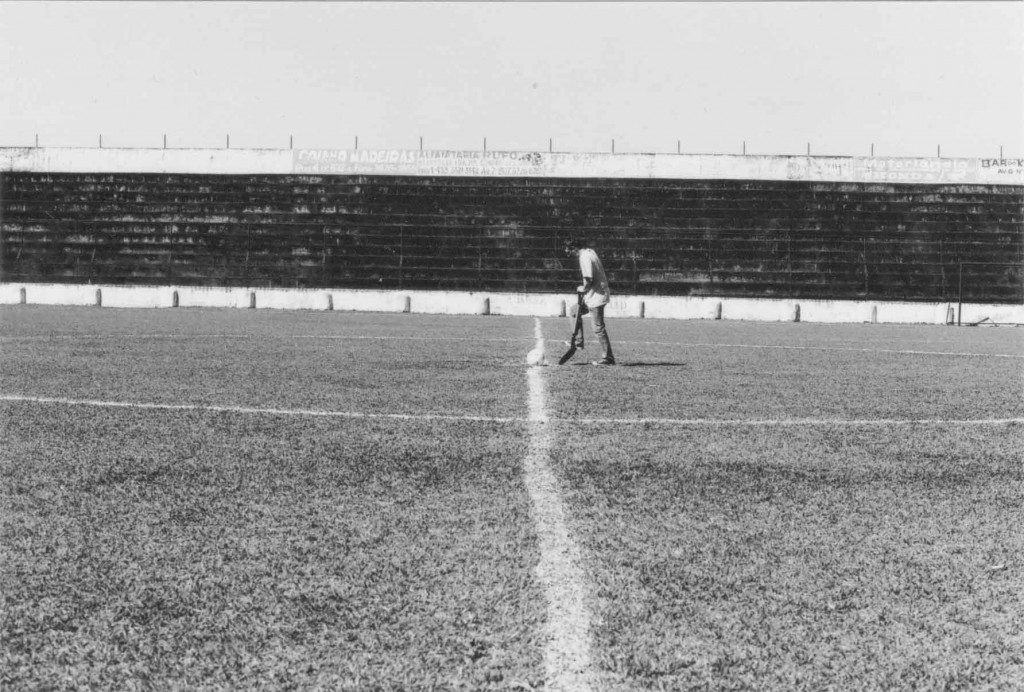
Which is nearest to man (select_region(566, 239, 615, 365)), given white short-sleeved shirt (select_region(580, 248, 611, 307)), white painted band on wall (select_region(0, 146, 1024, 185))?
white short-sleeved shirt (select_region(580, 248, 611, 307))

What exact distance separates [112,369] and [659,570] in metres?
8.16

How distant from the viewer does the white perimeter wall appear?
103 ft

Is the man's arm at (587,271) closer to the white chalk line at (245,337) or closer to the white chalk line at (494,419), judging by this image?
the white chalk line at (245,337)

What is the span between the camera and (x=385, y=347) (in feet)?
48.3

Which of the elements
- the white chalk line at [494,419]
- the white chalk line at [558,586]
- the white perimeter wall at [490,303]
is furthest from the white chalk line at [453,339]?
the white perimeter wall at [490,303]

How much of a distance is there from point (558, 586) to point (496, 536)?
72 cm

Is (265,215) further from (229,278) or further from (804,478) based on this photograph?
(804,478)

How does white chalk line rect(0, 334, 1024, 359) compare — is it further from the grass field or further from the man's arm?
the grass field

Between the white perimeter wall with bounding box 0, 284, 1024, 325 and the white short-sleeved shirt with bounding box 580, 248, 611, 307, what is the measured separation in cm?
1869

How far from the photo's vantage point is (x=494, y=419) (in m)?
7.62

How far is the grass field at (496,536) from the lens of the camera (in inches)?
116

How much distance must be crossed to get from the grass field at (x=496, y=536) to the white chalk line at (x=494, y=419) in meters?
0.05

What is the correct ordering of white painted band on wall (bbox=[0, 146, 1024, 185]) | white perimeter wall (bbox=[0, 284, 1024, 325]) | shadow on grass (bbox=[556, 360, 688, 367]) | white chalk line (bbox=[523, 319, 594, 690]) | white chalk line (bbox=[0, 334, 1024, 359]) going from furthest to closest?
1. white painted band on wall (bbox=[0, 146, 1024, 185])
2. white perimeter wall (bbox=[0, 284, 1024, 325])
3. white chalk line (bbox=[0, 334, 1024, 359])
4. shadow on grass (bbox=[556, 360, 688, 367])
5. white chalk line (bbox=[523, 319, 594, 690])

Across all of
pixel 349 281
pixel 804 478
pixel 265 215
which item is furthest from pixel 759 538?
pixel 265 215
